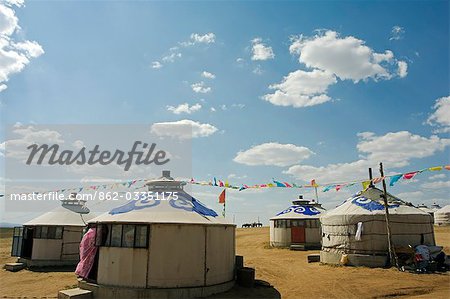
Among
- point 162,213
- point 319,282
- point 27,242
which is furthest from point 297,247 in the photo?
point 27,242

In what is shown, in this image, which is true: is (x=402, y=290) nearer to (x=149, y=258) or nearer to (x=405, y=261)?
(x=405, y=261)

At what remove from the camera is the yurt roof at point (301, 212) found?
2800 centimetres

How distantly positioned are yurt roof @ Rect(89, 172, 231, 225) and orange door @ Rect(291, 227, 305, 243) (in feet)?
49.8

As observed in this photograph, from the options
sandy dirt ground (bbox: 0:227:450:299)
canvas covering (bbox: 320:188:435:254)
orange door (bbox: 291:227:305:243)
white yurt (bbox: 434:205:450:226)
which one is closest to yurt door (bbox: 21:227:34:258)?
sandy dirt ground (bbox: 0:227:450:299)

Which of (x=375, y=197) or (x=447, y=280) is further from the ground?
(x=375, y=197)

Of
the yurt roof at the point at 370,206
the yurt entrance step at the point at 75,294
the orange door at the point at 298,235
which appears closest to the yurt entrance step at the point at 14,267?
the yurt entrance step at the point at 75,294

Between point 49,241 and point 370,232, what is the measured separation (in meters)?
17.6

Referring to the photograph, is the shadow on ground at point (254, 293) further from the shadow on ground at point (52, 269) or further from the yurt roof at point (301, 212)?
the yurt roof at point (301, 212)

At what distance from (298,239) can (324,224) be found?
8.35 meters

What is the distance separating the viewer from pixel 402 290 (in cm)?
1228

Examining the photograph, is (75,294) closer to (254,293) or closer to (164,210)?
(164,210)

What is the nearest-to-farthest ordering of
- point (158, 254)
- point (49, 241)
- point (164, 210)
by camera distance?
point (158, 254) → point (164, 210) → point (49, 241)

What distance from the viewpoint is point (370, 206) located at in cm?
1814

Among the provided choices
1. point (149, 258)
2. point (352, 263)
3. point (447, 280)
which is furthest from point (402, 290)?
point (149, 258)
